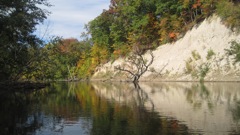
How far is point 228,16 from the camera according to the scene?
53344 mm

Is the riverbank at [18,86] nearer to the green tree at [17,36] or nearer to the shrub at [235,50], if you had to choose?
the green tree at [17,36]

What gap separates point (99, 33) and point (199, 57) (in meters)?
37.6

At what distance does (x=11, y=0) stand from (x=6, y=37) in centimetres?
355

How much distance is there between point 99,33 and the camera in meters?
88.6

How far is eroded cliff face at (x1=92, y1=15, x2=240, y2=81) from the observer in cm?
5182

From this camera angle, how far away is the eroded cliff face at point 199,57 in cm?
5182

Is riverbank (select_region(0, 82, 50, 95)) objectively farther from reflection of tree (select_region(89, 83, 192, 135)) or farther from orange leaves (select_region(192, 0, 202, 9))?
orange leaves (select_region(192, 0, 202, 9))

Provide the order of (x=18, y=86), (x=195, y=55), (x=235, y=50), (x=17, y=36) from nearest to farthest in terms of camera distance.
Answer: (x=17, y=36) → (x=18, y=86) → (x=235, y=50) → (x=195, y=55)

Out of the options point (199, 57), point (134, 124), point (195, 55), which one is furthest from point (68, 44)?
point (134, 124)

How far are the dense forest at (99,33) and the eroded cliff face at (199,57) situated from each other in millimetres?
2126

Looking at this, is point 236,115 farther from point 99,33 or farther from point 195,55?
point 99,33

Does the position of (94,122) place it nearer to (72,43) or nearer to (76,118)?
(76,118)

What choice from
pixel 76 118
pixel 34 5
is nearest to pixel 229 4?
pixel 34 5

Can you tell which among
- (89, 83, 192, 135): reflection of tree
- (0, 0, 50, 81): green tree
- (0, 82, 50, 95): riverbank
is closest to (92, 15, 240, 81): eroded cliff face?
(0, 82, 50, 95): riverbank
